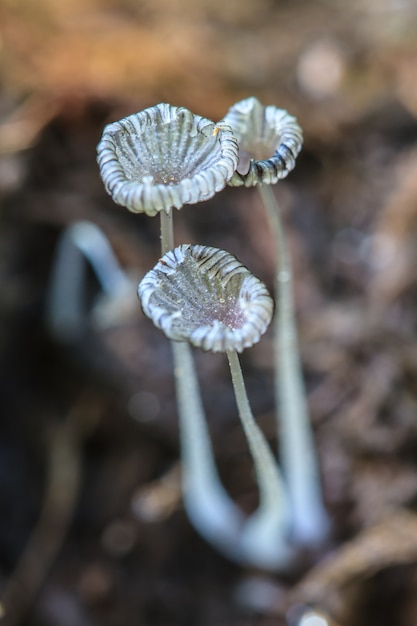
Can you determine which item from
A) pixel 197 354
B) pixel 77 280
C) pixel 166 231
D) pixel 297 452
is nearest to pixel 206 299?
pixel 166 231

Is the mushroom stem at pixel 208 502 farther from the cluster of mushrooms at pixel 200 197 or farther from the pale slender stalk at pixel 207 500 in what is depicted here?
the cluster of mushrooms at pixel 200 197

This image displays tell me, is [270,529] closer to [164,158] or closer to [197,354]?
[197,354]

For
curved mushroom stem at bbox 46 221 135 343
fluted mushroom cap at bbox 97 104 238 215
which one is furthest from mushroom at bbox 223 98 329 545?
curved mushroom stem at bbox 46 221 135 343

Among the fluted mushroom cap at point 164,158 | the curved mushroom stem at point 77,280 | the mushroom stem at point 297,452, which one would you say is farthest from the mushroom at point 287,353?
the curved mushroom stem at point 77,280

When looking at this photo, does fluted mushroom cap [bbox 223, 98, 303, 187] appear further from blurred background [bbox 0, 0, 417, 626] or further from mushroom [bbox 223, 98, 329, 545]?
blurred background [bbox 0, 0, 417, 626]

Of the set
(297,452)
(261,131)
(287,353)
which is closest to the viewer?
(261,131)

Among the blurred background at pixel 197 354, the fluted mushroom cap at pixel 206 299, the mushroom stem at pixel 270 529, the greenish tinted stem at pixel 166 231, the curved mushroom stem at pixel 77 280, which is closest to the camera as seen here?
the fluted mushroom cap at pixel 206 299

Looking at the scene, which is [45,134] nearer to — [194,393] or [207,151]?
[194,393]
